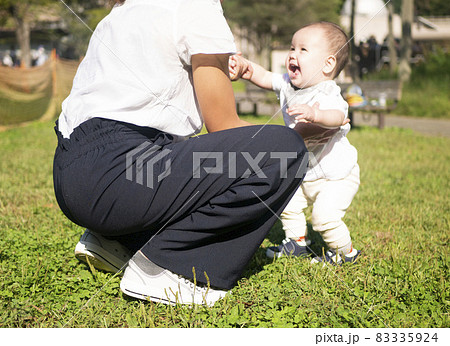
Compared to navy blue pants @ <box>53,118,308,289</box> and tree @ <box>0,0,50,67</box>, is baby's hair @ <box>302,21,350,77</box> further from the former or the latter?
tree @ <box>0,0,50,67</box>

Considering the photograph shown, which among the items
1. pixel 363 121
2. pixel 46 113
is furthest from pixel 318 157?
pixel 46 113

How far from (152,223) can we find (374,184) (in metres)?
3.33

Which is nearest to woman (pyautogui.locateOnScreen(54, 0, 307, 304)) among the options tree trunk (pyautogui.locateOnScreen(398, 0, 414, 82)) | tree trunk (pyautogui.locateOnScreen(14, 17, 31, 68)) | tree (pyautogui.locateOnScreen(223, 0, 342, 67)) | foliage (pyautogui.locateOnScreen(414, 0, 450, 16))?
tree trunk (pyautogui.locateOnScreen(398, 0, 414, 82))

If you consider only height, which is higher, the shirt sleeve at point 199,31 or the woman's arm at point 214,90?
the shirt sleeve at point 199,31

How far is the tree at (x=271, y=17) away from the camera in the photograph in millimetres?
43188

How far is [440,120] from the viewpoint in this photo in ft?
41.5

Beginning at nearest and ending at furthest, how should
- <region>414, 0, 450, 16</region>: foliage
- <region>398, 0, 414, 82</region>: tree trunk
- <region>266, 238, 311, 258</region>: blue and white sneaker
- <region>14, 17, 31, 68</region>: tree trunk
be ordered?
<region>266, 238, 311, 258</region>: blue and white sneaker, <region>398, 0, 414, 82</region>: tree trunk, <region>14, 17, 31, 68</region>: tree trunk, <region>414, 0, 450, 16</region>: foliage

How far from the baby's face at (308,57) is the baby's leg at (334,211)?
58 cm

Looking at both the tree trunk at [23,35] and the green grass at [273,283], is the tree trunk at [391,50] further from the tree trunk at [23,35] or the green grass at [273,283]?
the tree trunk at [23,35]

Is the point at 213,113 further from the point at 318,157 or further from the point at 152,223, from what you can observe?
the point at 318,157

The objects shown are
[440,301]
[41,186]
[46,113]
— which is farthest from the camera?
[46,113]

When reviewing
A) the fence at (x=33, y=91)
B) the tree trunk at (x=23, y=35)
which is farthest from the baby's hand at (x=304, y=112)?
the tree trunk at (x=23, y=35)

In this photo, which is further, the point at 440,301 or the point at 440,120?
the point at 440,120

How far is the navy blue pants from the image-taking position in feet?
6.73
